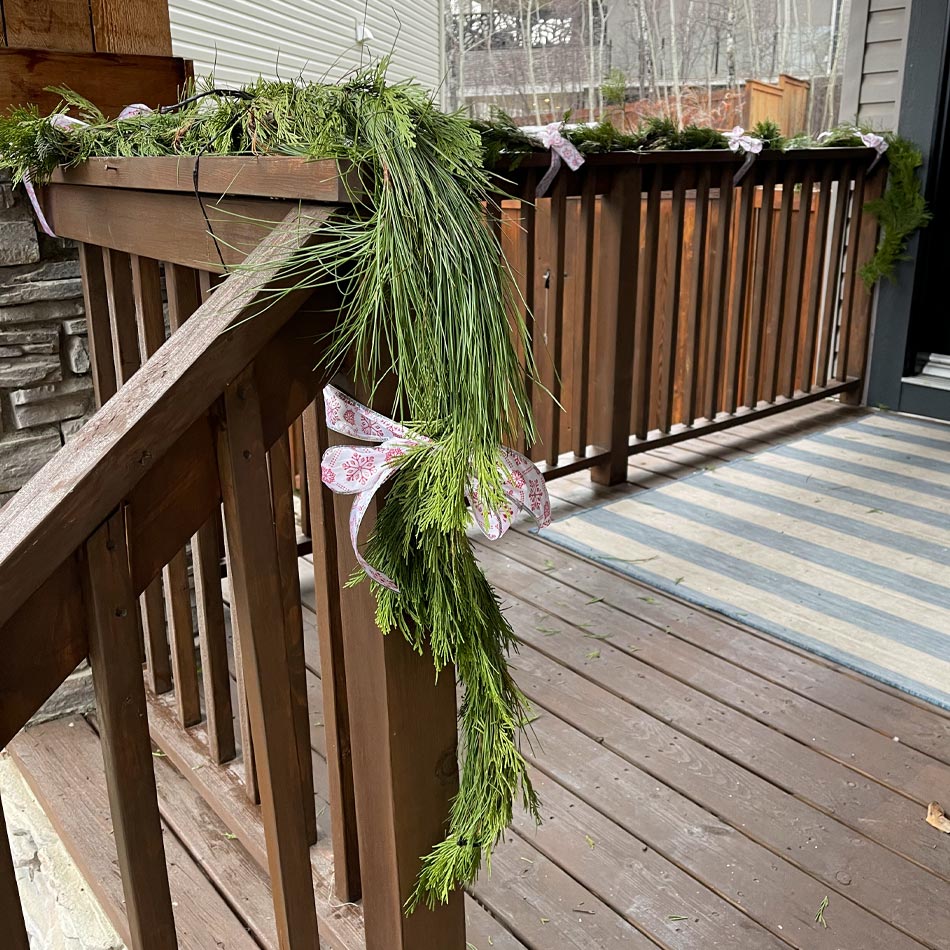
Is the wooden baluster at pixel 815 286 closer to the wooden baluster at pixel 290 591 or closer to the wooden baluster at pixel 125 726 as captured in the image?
the wooden baluster at pixel 290 591

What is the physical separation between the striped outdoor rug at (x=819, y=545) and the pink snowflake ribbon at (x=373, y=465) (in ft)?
5.44

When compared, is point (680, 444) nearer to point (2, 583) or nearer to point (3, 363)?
point (3, 363)

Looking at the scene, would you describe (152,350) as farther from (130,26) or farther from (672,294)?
(672,294)

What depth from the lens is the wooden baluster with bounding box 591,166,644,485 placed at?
10.7ft

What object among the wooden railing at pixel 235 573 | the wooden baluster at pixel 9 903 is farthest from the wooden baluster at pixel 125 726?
the wooden baluster at pixel 9 903

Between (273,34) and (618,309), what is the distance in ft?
18.8

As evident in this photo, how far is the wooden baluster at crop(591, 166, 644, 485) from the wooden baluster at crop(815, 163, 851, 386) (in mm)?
1330

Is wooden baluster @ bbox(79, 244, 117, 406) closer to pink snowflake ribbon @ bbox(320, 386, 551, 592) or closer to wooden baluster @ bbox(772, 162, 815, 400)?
pink snowflake ribbon @ bbox(320, 386, 551, 592)

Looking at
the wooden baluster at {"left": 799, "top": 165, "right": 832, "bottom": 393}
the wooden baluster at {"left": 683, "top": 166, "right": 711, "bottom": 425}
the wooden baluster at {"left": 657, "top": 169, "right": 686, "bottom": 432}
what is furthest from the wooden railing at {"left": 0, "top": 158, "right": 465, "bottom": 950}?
the wooden baluster at {"left": 799, "top": 165, "right": 832, "bottom": 393}

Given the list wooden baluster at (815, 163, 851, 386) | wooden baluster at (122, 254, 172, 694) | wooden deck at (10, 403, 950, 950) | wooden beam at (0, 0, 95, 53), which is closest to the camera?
wooden deck at (10, 403, 950, 950)

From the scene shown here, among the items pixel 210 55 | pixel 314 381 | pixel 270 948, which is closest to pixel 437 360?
pixel 314 381

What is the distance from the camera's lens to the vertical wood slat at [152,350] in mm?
1729

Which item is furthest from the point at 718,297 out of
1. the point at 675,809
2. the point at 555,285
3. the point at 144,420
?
the point at 144,420

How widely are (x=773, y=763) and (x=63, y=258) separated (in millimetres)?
1810
